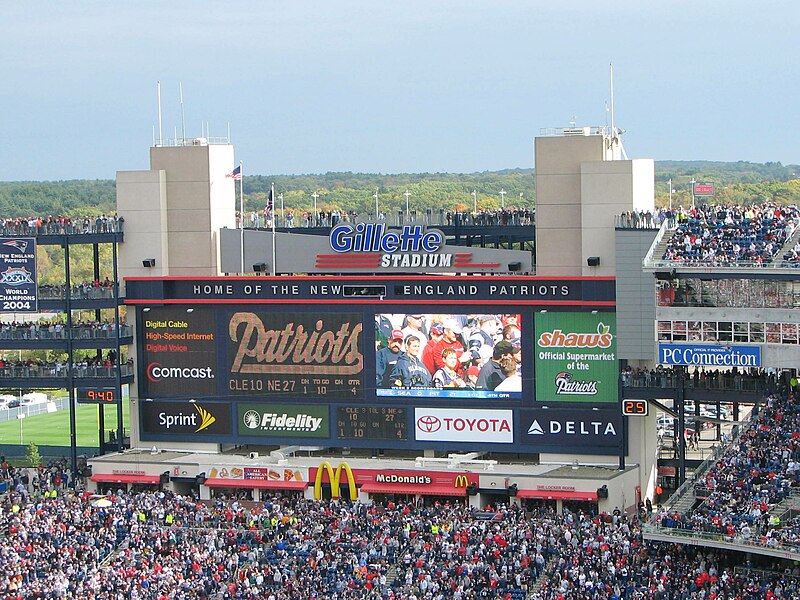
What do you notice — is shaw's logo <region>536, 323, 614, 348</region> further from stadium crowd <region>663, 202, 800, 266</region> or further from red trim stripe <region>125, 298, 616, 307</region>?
stadium crowd <region>663, 202, 800, 266</region>

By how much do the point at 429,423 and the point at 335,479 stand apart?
12.2 feet

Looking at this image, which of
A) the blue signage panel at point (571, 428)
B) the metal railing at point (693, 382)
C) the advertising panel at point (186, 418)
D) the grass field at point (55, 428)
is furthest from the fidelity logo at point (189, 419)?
the grass field at point (55, 428)

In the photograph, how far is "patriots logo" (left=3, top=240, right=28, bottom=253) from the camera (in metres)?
57.8

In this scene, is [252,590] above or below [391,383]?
below

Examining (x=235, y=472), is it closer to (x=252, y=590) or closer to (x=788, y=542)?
(x=252, y=590)

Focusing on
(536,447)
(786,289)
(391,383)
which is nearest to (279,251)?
(391,383)

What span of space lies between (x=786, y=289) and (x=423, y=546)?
13530 millimetres

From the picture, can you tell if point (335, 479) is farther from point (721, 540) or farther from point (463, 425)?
point (721, 540)

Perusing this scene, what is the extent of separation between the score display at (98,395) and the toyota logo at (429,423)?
11.1 m

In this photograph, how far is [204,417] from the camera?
57312 millimetres

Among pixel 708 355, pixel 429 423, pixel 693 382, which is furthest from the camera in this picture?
pixel 429 423

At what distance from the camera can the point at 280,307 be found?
56156 millimetres

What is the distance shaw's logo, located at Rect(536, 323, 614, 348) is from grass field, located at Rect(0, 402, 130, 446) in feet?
115

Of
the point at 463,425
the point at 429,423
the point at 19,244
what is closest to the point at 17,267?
the point at 19,244
